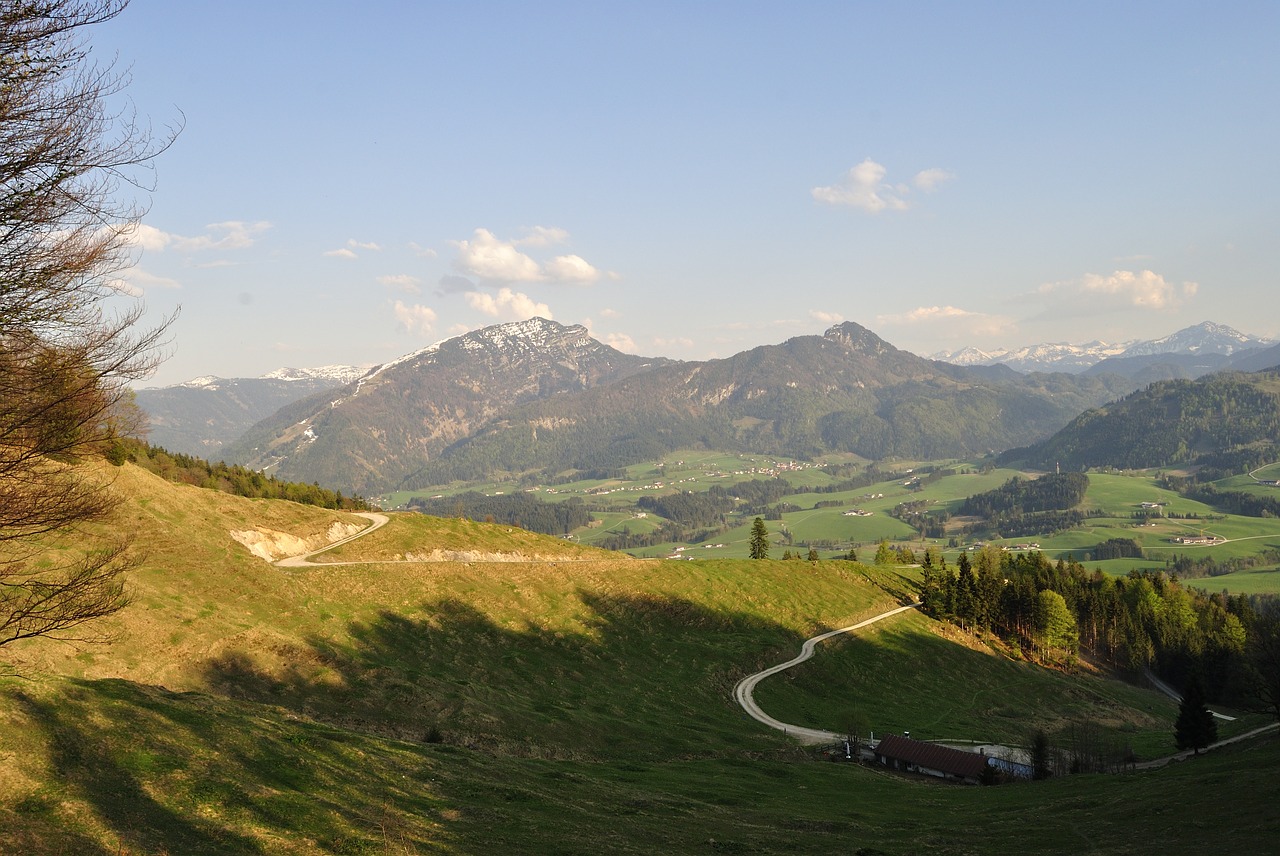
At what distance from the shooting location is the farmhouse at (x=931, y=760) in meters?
67.1

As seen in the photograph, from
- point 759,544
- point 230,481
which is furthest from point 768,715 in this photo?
point 230,481

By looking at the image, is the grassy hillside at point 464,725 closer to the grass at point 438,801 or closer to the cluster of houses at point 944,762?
the grass at point 438,801

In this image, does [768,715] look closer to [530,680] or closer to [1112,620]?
[530,680]

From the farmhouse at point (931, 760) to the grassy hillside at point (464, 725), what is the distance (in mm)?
5221

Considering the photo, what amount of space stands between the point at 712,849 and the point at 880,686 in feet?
245

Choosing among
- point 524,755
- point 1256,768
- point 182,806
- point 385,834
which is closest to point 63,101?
point 182,806

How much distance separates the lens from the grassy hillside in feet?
82.6

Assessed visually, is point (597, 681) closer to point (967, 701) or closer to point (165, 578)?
point (165, 578)

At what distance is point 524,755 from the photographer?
51.2 metres

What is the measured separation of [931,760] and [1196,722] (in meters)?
28.0

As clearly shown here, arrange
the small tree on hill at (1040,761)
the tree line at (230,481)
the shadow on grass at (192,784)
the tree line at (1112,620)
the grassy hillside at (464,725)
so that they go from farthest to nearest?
the tree line at (1112,620), the tree line at (230,481), the small tree on hill at (1040,761), the grassy hillside at (464,725), the shadow on grass at (192,784)

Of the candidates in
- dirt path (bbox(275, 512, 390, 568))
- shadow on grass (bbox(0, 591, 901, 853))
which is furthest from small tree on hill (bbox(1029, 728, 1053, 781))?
dirt path (bbox(275, 512, 390, 568))

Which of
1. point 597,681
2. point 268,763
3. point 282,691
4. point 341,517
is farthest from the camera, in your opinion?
point 341,517

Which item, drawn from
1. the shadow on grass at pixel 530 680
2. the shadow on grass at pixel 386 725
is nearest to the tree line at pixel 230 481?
the shadow on grass at pixel 530 680
